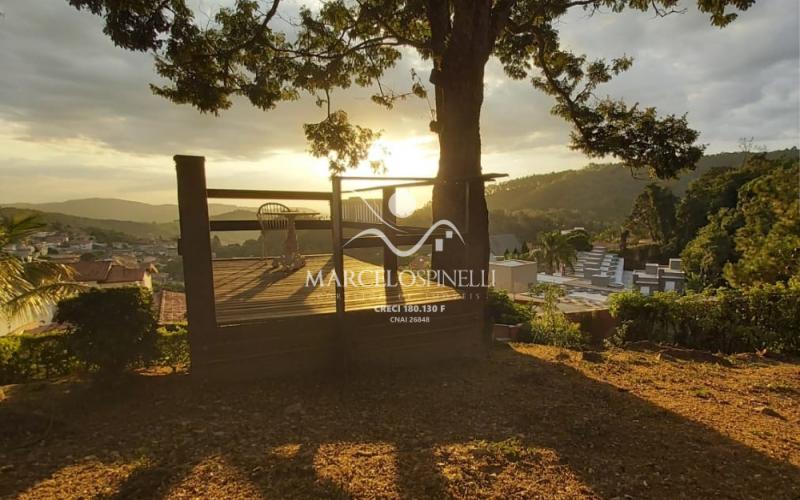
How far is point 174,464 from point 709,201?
57.6 metres

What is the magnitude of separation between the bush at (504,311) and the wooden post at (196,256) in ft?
20.0

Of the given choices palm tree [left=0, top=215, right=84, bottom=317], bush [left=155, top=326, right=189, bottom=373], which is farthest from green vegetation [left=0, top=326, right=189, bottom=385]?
palm tree [left=0, top=215, right=84, bottom=317]

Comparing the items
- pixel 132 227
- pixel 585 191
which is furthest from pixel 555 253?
pixel 132 227

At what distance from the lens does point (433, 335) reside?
497 centimetres

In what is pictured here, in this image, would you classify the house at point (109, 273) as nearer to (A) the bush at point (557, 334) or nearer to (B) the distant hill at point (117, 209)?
(A) the bush at point (557, 334)

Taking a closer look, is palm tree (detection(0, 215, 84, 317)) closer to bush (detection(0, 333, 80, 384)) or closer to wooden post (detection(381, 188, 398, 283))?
bush (detection(0, 333, 80, 384))

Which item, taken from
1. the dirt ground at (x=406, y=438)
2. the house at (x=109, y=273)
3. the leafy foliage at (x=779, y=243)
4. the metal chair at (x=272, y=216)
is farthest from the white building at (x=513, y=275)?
the house at (x=109, y=273)

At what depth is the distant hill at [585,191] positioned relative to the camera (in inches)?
4611

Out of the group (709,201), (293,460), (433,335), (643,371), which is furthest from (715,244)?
(293,460)

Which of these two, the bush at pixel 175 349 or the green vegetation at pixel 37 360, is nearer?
the green vegetation at pixel 37 360

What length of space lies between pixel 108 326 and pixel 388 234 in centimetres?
398

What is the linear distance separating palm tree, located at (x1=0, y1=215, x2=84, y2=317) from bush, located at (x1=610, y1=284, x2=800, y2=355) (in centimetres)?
960

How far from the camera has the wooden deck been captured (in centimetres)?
457

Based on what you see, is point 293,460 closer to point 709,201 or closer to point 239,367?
point 239,367
